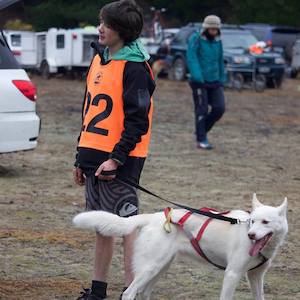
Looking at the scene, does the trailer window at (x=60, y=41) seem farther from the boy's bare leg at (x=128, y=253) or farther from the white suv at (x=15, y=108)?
the boy's bare leg at (x=128, y=253)

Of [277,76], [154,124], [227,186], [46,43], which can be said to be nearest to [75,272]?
[227,186]

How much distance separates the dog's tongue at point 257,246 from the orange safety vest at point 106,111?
858 millimetres

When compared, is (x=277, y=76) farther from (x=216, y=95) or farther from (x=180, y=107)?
(x=216, y=95)

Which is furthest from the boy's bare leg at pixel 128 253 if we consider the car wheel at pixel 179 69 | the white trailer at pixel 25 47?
the white trailer at pixel 25 47

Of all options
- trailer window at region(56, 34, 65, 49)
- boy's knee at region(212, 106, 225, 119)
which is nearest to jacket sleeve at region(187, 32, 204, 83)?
boy's knee at region(212, 106, 225, 119)

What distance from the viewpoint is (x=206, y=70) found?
1269 cm

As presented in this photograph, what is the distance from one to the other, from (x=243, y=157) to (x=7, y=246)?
6.17 meters

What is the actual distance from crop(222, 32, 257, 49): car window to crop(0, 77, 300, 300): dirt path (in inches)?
291

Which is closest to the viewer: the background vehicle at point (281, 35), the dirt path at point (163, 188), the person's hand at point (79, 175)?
the person's hand at point (79, 175)

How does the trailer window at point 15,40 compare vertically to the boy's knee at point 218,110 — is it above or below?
below

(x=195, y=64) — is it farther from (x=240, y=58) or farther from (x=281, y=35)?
(x=281, y=35)

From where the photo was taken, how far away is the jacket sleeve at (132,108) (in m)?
5.04

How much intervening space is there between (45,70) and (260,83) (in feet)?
23.5

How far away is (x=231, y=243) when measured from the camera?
4.91 metres
